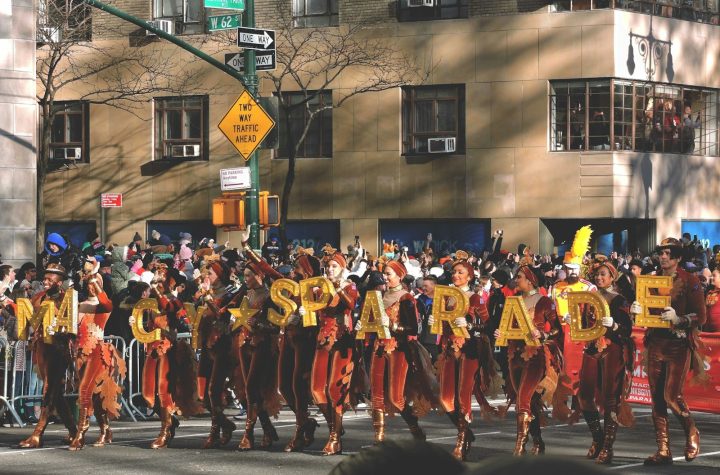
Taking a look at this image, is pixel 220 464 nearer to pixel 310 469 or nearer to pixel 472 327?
pixel 310 469

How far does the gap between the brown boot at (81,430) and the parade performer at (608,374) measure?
175 inches

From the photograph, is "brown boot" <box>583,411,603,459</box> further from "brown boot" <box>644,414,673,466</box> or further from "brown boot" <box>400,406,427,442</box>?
"brown boot" <box>400,406,427,442</box>

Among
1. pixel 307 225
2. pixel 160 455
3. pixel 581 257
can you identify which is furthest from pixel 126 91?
pixel 160 455

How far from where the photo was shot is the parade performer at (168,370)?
12.8m

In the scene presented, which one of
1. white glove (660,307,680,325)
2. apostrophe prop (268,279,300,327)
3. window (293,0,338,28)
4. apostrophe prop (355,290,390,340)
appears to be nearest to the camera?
white glove (660,307,680,325)

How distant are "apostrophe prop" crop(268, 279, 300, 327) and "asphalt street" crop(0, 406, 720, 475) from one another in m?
1.19

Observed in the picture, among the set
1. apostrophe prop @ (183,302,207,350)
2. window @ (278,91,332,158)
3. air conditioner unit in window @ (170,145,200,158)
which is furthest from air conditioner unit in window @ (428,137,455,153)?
apostrophe prop @ (183,302,207,350)

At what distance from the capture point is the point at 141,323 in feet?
42.6

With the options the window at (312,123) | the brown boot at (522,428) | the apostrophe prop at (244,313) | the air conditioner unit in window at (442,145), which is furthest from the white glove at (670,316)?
the window at (312,123)

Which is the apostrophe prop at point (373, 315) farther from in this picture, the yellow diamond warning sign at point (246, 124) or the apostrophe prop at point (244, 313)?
the yellow diamond warning sign at point (246, 124)

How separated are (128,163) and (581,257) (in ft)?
56.4

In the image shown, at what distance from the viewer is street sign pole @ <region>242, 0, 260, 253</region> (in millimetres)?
18219

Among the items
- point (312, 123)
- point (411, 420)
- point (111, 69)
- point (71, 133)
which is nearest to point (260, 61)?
point (411, 420)

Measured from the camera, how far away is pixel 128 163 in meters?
34.7
